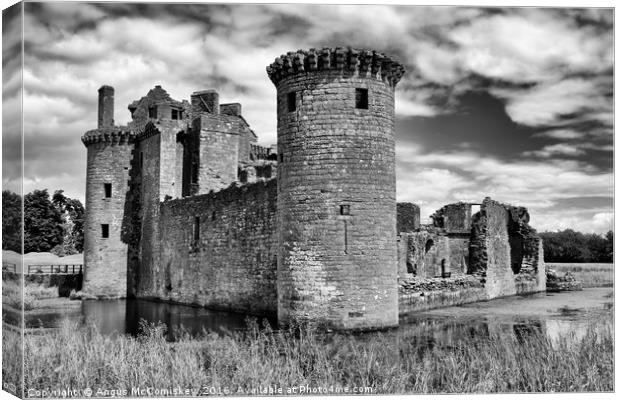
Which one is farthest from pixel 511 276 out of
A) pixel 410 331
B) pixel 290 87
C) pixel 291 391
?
pixel 291 391

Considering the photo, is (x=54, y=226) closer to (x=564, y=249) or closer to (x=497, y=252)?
(x=497, y=252)

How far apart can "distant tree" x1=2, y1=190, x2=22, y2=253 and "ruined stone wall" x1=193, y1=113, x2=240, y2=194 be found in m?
16.7

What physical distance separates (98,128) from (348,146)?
18.1 m

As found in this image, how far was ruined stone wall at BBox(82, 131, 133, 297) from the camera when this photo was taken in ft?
95.2

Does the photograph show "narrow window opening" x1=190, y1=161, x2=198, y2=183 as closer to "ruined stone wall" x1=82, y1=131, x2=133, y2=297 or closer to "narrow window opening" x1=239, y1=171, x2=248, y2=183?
"narrow window opening" x1=239, y1=171, x2=248, y2=183

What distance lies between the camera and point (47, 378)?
33.4ft

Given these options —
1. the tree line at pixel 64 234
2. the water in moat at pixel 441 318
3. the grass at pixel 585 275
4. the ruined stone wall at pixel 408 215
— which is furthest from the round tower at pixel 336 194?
the ruined stone wall at pixel 408 215

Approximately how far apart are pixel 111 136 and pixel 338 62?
1718 centimetres

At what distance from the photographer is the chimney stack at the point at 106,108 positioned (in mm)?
30422

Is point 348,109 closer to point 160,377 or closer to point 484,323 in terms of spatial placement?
point 484,323

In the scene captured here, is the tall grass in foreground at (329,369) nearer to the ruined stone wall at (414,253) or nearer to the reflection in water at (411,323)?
the reflection in water at (411,323)

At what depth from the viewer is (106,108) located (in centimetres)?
3053

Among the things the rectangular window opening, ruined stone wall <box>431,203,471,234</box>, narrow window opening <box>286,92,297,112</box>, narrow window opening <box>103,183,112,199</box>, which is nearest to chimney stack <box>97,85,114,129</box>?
narrow window opening <box>103,183,112,199</box>

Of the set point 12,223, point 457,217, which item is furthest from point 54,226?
point 12,223
